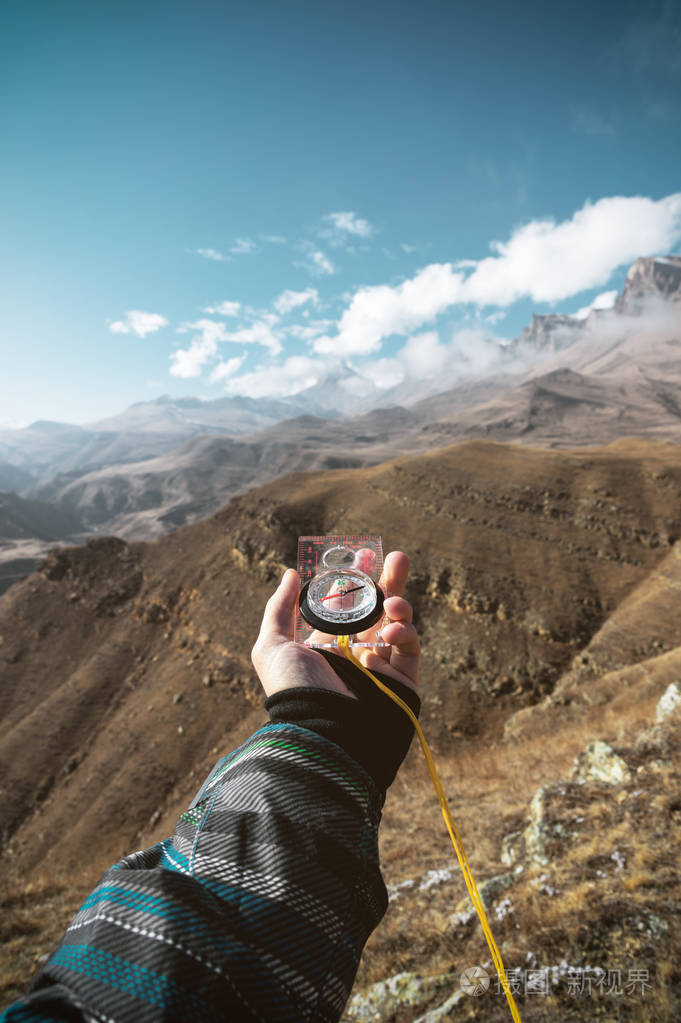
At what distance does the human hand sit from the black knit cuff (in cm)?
20

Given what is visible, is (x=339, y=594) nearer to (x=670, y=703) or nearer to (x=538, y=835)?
(x=538, y=835)

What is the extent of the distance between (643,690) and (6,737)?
46492 mm

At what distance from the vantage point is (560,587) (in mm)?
30219

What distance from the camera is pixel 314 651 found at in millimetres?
3410

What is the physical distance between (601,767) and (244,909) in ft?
35.0

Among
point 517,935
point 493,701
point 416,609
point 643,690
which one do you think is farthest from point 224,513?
point 517,935

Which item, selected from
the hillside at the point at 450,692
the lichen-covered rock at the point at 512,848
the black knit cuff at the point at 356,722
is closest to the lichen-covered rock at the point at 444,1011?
the hillside at the point at 450,692

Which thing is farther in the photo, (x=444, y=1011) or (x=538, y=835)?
(x=538, y=835)

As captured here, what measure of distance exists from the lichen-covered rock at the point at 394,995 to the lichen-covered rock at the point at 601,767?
5493 mm

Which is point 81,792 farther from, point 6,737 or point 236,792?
point 236,792

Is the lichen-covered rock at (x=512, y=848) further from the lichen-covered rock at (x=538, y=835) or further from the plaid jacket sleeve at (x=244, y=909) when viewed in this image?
the plaid jacket sleeve at (x=244, y=909)

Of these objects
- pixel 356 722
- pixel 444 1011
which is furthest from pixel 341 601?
pixel 444 1011

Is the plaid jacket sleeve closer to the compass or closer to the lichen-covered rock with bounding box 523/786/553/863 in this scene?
the compass

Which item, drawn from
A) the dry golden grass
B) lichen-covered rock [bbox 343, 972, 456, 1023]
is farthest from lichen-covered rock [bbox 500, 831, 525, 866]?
the dry golden grass
